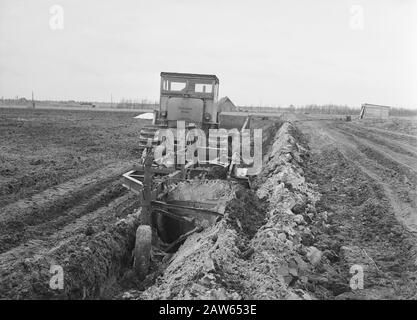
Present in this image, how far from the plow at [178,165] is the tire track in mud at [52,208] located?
1440 millimetres

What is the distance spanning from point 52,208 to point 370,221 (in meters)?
6.00

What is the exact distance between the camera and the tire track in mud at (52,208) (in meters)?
7.71

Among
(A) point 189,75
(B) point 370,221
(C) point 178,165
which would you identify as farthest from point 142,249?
(A) point 189,75

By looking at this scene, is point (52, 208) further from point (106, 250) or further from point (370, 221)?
point (370, 221)

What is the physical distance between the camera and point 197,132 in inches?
475

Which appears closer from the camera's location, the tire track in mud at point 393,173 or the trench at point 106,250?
the trench at point 106,250

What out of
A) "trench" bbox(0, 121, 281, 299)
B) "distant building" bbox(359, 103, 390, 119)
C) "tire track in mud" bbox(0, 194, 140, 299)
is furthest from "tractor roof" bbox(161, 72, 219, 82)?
"distant building" bbox(359, 103, 390, 119)

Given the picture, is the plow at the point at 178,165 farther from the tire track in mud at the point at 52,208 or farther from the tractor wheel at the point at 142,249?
the tire track in mud at the point at 52,208

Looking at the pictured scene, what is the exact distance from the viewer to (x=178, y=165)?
29.3ft

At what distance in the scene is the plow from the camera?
7035mm

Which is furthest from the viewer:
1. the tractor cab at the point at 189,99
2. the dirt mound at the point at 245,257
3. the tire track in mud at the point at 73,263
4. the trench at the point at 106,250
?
the tractor cab at the point at 189,99

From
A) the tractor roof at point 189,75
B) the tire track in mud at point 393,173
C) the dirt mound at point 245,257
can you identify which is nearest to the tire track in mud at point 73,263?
the dirt mound at point 245,257

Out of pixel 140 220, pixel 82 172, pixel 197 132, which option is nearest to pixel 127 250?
pixel 140 220
